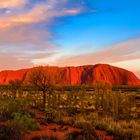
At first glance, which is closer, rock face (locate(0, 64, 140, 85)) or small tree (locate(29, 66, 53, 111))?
small tree (locate(29, 66, 53, 111))

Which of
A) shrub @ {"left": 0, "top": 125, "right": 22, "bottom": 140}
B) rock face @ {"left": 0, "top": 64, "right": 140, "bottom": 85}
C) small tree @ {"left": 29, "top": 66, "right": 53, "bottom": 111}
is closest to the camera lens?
shrub @ {"left": 0, "top": 125, "right": 22, "bottom": 140}

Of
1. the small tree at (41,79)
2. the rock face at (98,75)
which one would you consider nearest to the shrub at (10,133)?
the small tree at (41,79)

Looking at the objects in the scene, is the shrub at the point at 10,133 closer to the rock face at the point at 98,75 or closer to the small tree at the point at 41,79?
the small tree at the point at 41,79

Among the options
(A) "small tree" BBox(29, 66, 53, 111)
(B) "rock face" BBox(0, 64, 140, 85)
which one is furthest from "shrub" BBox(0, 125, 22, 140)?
(B) "rock face" BBox(0, 64, 140, 85)

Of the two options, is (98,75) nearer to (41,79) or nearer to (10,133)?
(41,79)

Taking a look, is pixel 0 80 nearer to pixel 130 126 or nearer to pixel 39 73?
pixel 39 73

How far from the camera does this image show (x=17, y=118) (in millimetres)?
17844

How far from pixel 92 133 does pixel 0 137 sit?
369 cm

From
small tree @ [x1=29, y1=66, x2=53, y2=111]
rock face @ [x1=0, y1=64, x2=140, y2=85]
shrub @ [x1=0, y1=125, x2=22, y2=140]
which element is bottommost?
shrub @ [x1=0, y1=125, x2=22, y2=140]

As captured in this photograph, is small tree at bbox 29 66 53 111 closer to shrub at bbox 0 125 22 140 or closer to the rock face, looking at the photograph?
shrub at bbox 0 125 22 140

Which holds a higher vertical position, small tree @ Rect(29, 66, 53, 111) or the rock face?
the rock face

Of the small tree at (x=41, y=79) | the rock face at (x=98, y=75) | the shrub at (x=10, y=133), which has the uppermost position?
the rock face at (x=98, y=75)

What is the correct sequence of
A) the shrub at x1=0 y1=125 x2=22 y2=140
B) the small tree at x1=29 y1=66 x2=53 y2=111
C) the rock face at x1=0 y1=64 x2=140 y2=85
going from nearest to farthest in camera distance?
1. the shrub at x1=0 y1=125 x2=22 y2=140
2. the small tree at x1=29 y1=66 x2=53 y2=111
3. the rock face at x1=0 y1=64 x2=140 y2=85

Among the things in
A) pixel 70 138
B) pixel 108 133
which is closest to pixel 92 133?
pixel 70 138
